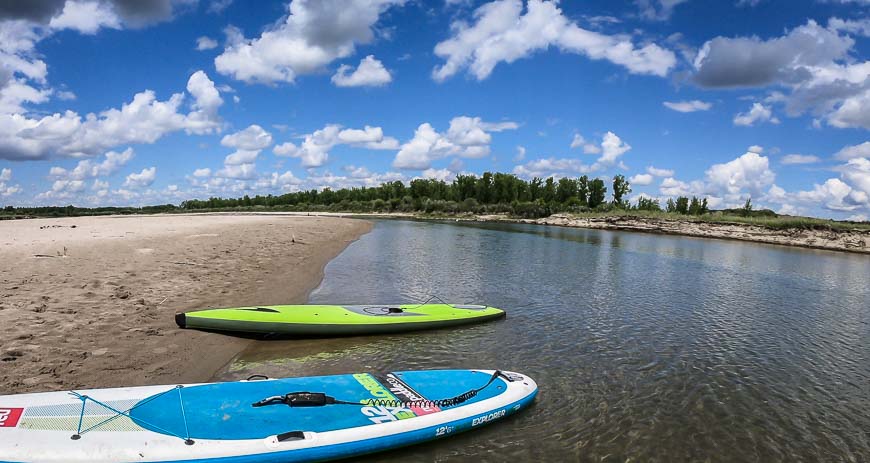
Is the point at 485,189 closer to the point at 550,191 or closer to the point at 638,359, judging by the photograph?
the point at 550,191

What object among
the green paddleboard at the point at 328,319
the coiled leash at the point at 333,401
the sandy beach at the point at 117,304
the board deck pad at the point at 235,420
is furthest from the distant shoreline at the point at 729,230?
the board deck pad at the point at 235,420

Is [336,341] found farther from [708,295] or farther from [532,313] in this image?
[708,295]

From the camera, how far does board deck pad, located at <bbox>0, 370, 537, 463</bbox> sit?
→ 482 cm

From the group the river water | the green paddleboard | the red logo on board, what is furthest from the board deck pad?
the green paddleboard

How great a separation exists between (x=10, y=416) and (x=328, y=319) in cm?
639

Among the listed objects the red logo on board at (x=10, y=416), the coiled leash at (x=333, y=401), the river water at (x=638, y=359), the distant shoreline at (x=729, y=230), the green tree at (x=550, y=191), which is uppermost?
the green tree at (x=550, y=191)

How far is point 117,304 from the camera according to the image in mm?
10492

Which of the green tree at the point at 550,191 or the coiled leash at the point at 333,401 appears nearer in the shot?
the coiled leash at the point at 333,401

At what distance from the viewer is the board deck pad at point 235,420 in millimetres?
4820

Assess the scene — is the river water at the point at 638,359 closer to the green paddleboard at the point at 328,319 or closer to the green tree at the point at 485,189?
the green paddleboard at the point at 328,319

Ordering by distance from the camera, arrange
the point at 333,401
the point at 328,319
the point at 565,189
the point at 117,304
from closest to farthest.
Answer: the point at 333,401, the point at 117,304, the point at 328,319, the point at 565,189

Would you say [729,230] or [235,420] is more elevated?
[729,230]

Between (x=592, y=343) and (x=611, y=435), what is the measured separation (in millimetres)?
4635

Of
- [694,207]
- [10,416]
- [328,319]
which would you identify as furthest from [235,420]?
[694,207]
